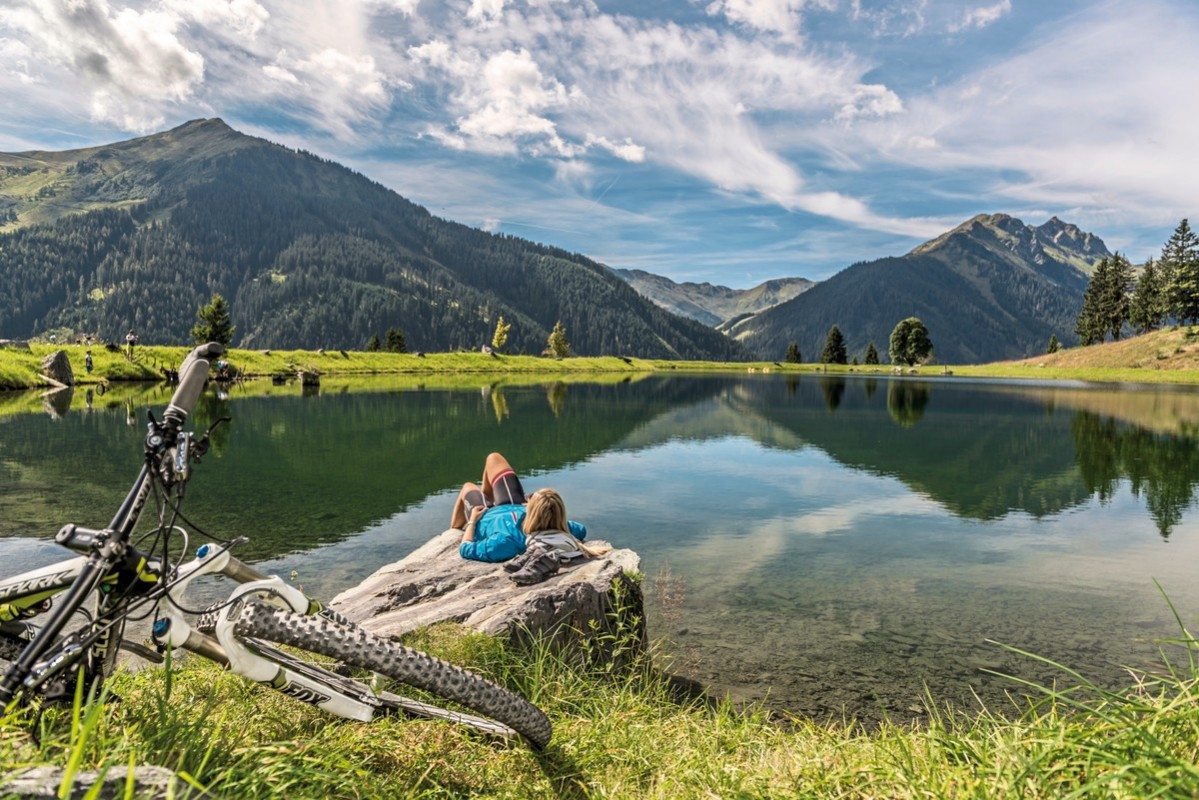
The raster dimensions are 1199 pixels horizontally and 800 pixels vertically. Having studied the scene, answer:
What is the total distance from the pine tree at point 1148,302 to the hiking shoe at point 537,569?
6607 inches

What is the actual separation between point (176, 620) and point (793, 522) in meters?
16.9

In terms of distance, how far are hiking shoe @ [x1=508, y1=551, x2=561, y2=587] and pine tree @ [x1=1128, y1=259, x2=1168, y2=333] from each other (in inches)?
6607

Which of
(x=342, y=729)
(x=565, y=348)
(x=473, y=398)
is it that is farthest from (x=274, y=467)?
(x=565, y=348)

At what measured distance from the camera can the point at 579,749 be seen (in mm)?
5324

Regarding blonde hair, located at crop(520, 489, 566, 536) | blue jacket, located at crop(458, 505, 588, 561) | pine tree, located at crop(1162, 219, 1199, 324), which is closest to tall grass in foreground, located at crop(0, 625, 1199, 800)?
blue jacket, located at crop(458, 505, 588, 561)

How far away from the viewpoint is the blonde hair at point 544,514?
9945 millimetres

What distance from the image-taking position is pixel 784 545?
15773mm

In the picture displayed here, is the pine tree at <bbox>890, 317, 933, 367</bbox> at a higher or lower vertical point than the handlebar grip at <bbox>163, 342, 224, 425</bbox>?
higher

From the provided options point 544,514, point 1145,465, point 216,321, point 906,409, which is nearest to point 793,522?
point 544,514

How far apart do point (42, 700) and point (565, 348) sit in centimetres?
16393

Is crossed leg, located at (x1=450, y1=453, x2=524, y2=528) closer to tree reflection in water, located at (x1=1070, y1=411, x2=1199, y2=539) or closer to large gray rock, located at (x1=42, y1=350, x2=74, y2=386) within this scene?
tree reflection in water, located at (x1=1070, y1=411, x2=1199, y2=539)

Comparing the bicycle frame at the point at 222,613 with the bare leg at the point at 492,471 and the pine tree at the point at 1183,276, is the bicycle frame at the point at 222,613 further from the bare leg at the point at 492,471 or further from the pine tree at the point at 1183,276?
the pine tree at the point at 1183,276

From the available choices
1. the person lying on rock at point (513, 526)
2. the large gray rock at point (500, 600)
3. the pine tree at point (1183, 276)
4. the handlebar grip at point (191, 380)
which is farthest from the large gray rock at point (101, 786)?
the pine tree at point (1183, 276)

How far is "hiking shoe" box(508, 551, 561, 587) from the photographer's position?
868 centimetres
